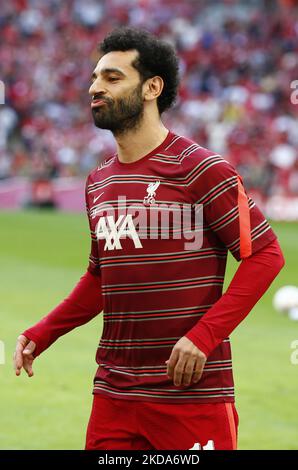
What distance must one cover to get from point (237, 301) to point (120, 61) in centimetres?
105

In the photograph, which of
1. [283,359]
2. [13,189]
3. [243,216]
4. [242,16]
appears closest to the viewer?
[243,216]

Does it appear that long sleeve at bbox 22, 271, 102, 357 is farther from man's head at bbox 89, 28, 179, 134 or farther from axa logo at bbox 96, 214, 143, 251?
man's head at bbox 89, 28, 179, 134

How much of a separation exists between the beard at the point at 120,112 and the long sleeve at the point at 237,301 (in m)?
0.72

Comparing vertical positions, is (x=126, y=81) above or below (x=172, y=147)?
above

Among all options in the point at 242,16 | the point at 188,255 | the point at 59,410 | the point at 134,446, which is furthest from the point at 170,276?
the point at 242,16

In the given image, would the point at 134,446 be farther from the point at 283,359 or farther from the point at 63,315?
the point at 283,359

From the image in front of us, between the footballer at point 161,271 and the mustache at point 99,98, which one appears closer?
the footballer at point 161,271

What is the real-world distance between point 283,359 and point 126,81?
5.48 metres

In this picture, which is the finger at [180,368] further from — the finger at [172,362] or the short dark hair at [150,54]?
the short dark hair at [150,54]

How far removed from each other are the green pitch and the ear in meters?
3.02

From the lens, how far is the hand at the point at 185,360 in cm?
356

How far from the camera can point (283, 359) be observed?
29.5ft

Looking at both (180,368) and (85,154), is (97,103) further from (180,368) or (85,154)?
(85,154)

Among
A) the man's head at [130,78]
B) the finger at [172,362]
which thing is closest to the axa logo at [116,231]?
the man's head at [130,78]
